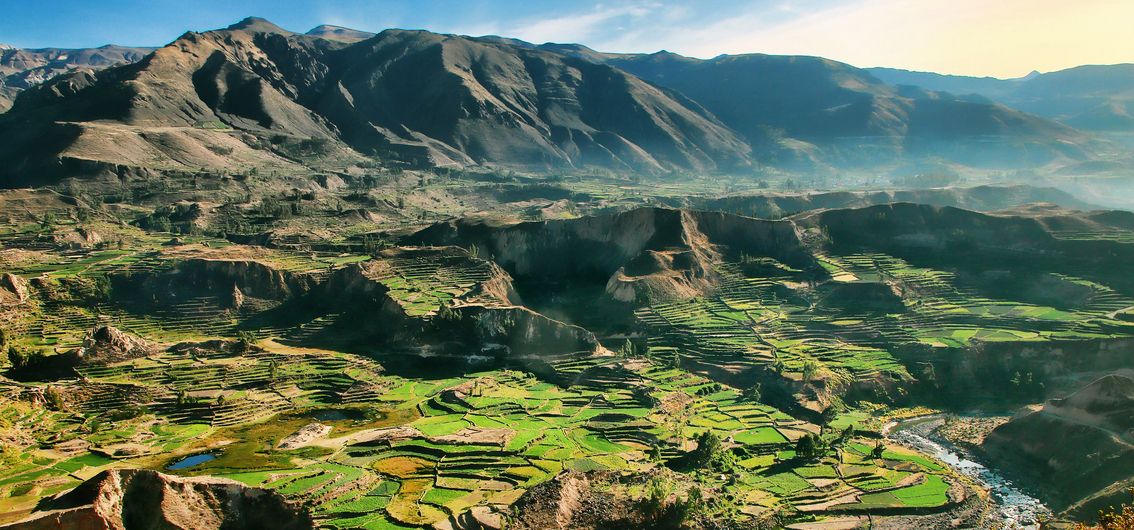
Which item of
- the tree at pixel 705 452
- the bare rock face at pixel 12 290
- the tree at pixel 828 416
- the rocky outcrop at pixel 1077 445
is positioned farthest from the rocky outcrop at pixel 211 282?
the rocky outcrop at pixel 1077 445

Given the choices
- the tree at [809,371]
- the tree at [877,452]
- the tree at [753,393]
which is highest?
the tree at [809,371]

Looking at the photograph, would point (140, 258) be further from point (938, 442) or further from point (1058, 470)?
point (1058, 470)

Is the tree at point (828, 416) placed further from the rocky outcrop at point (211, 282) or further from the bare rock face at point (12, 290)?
the bare rock face at point (12, 290)

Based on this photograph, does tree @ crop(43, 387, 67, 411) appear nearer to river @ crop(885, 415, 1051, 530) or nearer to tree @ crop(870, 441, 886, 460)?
tree @ crop(870, 441, 886, 460)

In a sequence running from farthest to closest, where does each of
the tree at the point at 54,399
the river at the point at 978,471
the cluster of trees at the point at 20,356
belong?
the cluster of trees at the point at 20,356, the tree at the point at 54,399, the river at the point at 978,471

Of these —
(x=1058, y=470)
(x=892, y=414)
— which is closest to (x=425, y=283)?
(x=892, y=414)
